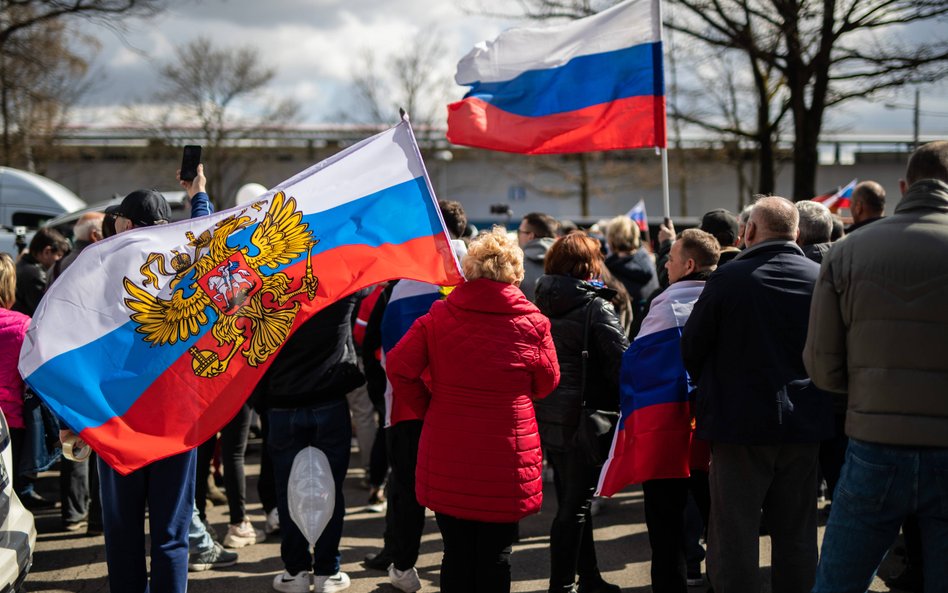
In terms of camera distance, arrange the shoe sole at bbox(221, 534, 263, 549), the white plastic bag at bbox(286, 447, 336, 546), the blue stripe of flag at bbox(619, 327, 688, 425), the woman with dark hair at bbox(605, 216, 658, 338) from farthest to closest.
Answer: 1. the woman with dark hair at bbox(605, 216, 658, 338)
2. the shoe sole at bbox(221, 534, 263, 549)
3. the white plastic bag at bbox(286, 447, 336, 546)
4. the blue stripe of flag at bbox(619, 327, 688, 425)

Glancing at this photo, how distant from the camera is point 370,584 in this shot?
17.0ft

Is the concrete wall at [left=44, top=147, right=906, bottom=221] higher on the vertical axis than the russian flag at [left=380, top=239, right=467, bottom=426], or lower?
higher

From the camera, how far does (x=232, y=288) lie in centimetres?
406

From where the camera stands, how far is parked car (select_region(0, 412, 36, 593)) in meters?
3.66

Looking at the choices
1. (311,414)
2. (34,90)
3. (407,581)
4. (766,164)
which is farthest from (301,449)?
(34,90)

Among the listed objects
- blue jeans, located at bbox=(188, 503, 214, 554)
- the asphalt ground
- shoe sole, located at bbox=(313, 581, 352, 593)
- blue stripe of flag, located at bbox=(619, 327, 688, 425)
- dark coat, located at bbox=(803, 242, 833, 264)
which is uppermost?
dark coat, located at bbox=(803, 242, 833, 264)

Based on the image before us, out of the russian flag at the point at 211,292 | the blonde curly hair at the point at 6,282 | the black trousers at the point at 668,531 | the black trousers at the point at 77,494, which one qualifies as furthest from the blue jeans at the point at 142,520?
the black trousers at the point at 77,494

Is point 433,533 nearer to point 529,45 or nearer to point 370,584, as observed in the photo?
point 370,584

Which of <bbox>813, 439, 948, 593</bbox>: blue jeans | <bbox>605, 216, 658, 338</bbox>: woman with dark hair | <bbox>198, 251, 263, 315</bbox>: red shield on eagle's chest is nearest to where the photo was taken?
<bbox>813, 439, 948, 593</bbox>: blue jeans

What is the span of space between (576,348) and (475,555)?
1145mm

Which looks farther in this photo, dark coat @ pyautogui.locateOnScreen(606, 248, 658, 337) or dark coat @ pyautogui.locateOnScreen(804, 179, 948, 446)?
dark coat @ pyautogui.locateOnScreen(606, 248, 658, 337)

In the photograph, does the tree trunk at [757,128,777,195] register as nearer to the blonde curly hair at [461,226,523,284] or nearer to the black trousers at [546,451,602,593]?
the black trousers at [546,451,602,593]

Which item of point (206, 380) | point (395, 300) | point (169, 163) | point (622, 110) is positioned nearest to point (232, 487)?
point (395, 300)

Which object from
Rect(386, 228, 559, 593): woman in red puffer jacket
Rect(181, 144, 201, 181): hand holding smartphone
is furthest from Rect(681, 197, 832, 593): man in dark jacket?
Rect(181, 144, 201, 181): hand holding smartphone
